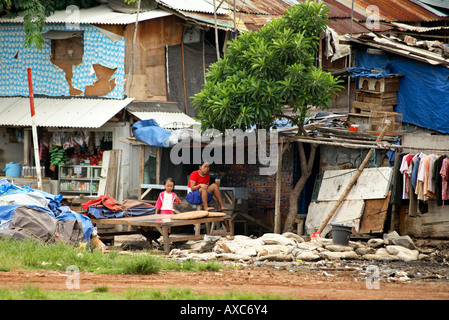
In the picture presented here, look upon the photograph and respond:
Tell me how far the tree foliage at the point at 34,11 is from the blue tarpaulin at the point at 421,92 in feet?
28.1

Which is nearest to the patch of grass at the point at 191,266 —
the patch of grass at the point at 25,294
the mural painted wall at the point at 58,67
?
the patch of grass at the point at 25,294

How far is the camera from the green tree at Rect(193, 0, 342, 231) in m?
13.5

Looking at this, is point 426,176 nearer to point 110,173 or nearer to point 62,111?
point 110,173

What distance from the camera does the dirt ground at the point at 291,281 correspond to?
7672 mm

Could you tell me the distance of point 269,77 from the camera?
1365cm

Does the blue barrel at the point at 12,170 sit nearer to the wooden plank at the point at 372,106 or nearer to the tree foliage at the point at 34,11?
the tree foliage at the point at 34,11

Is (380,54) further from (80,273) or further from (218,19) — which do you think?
(80,273)

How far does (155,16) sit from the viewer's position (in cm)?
1739

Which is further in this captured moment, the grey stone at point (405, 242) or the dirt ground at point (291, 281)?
the grey stone at point (405, 242)

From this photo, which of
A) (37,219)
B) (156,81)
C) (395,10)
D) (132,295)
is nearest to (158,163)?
(156,81)

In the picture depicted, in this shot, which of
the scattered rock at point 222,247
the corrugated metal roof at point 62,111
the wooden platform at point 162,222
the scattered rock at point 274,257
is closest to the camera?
the scattered rock at point 274,257

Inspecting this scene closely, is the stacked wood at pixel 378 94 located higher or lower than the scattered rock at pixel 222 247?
higher

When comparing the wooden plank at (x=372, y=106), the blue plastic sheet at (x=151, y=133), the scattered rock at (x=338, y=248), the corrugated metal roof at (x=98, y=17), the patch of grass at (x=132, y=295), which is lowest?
the scattered rock at (x=338, y=248)

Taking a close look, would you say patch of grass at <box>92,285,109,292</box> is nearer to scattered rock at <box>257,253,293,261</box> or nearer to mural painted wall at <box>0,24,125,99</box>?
scattered rock at <box>257,253,293,261</box>
